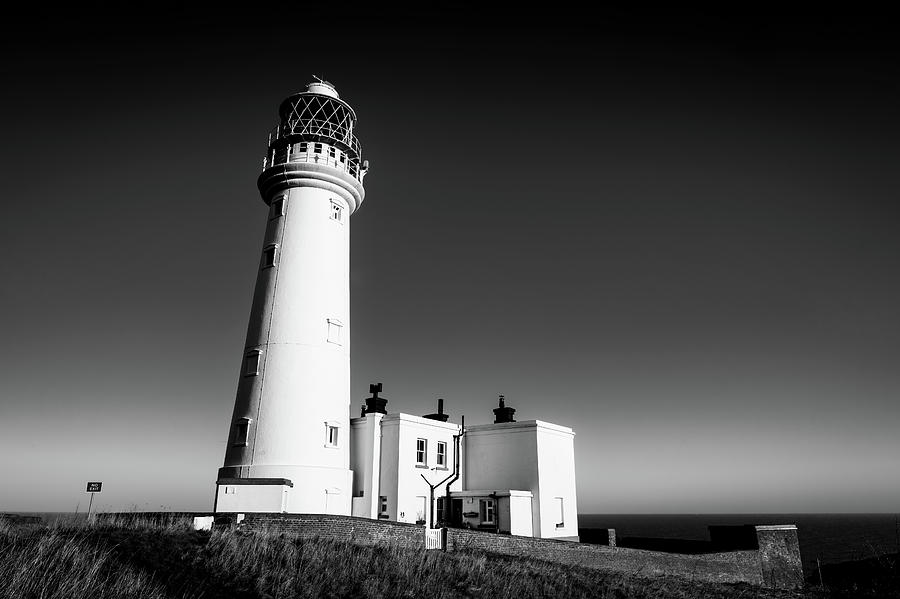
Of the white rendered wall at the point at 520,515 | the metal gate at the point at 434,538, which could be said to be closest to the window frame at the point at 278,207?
the metal gate at the point at 434,538

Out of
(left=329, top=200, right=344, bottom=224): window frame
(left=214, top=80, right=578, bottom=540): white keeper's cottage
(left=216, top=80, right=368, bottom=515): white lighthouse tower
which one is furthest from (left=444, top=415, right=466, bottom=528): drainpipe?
(left=329, top=200, right=344, bottom=224): window frame

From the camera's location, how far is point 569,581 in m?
16.3

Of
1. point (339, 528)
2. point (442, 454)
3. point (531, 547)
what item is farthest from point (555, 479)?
point (339, 528)

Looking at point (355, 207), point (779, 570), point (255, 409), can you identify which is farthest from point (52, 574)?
point (779, 570)

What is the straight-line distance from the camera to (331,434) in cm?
2130

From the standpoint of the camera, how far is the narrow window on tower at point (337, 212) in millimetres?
23786

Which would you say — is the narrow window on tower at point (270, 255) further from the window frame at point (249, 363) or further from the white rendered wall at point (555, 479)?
the white rendered wall at point (555, 479)

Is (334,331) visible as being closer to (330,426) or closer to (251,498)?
(330,426)

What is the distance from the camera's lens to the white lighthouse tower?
20.0 metres

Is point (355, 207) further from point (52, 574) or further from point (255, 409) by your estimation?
point (52, 574)

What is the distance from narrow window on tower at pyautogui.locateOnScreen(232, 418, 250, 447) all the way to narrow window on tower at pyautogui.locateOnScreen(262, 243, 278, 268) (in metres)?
5.78

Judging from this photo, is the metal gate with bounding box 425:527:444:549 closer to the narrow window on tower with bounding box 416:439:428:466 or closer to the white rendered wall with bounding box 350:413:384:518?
the white rendered wall with bounding box 350:413:384:518

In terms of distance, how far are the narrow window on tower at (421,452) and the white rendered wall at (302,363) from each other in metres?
4.08

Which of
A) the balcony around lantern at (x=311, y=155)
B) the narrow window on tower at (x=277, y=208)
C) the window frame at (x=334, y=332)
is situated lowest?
the window frame at (x=334, y=332)
